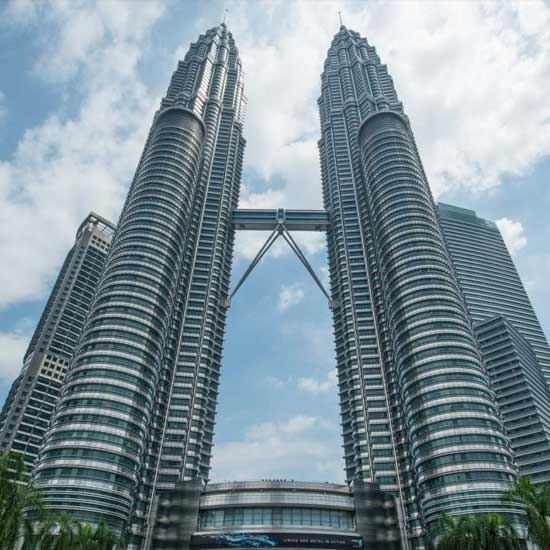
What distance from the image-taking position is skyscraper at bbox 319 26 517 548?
85.4 m

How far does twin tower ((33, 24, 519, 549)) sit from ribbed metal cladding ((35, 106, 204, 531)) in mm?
295

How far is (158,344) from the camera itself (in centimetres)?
10894

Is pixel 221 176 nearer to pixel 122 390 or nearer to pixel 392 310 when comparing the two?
pixel 392 310

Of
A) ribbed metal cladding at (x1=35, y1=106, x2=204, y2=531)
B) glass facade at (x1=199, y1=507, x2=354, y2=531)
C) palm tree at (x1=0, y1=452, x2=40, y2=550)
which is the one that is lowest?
palm tree at (x1=0, y1=452, x2=40, y2=550)

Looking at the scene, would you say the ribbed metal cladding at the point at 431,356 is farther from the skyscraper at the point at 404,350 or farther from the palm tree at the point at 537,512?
the palm tree at the point at 537,512

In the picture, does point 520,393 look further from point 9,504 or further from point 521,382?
point 9,504

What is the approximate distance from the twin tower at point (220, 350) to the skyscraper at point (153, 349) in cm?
35

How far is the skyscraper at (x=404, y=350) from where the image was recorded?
3364 inches

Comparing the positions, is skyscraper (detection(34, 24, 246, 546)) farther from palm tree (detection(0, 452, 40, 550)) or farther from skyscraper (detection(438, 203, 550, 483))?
skyscraper (detection(438, 203, 550, 483))

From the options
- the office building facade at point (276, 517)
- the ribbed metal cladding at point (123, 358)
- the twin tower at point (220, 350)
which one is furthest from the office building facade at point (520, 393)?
the ribbed metal cladding at point (123, 358)

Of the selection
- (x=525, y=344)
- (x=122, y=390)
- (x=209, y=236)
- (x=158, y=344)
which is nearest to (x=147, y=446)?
(x=122, y=390)

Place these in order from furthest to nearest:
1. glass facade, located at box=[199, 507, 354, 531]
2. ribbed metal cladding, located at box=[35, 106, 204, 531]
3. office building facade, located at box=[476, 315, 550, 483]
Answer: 1. office building facade, located at box=[476, 315, 550, 483]
2. ribbed metal cladding, located at box=[35, 106, 204, 531]
3. glass facade, located at box=[199, 507, 354, 531]

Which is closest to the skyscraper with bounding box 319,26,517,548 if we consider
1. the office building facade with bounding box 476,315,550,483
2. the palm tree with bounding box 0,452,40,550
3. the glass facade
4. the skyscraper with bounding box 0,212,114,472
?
the glass facade

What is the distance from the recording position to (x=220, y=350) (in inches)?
5404
